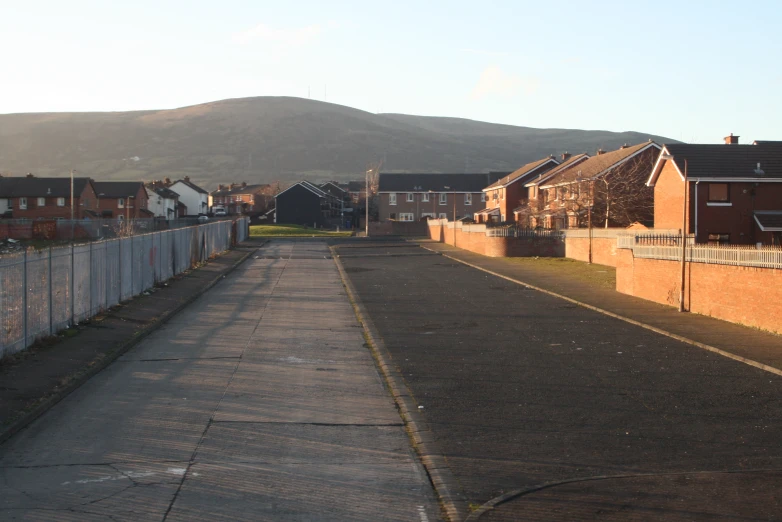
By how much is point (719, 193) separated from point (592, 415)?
32856 millimetres

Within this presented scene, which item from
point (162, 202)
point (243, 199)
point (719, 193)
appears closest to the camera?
point (719, 193)

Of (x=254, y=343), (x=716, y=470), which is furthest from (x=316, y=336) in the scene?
(x=716, y=470)

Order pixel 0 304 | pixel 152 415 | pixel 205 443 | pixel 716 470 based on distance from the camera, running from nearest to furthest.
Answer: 1. pixel 716 470
2. pixel 205 443
3. pixel 152 415
4. pixel 0 304

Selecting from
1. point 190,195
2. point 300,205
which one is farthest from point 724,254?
point 190,195

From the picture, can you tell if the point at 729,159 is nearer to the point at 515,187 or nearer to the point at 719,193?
the point at 719,193

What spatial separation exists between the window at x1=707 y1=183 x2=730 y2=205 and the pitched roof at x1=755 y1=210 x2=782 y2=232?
1.51 metres

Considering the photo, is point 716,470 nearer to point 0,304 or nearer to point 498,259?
point 0,304

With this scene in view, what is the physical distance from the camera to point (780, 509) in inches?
282

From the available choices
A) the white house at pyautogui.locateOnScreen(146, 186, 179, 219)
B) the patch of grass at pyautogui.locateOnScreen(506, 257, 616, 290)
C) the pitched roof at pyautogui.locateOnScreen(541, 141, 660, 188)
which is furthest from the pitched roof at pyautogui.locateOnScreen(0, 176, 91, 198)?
the patch of grass at pyautogui.locateOnScreen(506, 257, 616, 290)

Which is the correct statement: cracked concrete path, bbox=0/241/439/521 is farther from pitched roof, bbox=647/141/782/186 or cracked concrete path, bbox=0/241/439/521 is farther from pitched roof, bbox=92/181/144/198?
pitched roof, bbox=92/181/144/198

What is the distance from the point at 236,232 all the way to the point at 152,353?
53.8 m

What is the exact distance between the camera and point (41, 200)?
8950cm

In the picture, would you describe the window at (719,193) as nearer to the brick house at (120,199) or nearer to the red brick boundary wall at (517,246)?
the red brick boundary wall at (517,246)

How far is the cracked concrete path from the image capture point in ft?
24.1
